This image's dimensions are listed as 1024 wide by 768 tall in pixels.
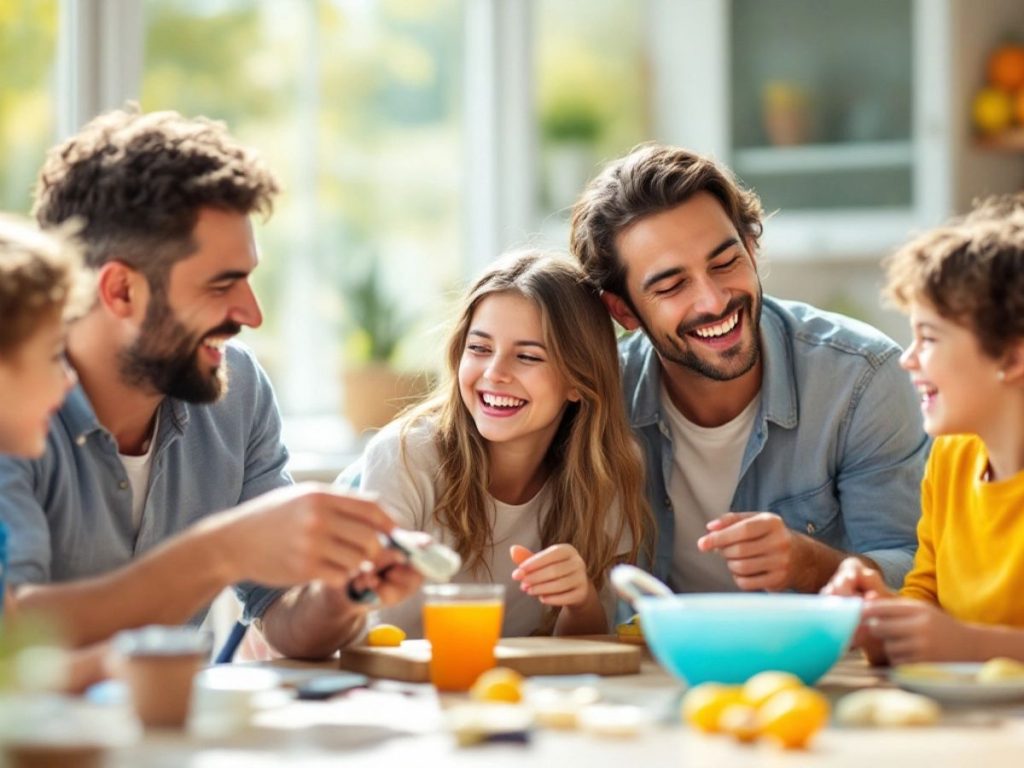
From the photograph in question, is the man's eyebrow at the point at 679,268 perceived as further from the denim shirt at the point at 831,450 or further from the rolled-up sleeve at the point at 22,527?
the rolled-up sleeve at the point at 22,527

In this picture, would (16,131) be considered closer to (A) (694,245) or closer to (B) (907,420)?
(A) (694,245)

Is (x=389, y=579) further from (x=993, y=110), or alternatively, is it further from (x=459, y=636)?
(x=993, y=110)

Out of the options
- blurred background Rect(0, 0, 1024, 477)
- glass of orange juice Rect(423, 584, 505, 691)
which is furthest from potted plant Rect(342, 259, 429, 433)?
glass of orange juice Rect(423, 584, 505, 691)

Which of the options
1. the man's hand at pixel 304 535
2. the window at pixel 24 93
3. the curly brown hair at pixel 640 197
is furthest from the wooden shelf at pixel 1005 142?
the man's hand at pixel 304 535

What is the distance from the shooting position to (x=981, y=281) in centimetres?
196

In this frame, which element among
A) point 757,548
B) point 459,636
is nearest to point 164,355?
point 459,636

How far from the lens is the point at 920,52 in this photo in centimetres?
431

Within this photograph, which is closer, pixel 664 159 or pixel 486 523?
pixel 486 523

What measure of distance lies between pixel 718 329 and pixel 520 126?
7.58 ft

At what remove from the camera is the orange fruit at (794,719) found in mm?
1362

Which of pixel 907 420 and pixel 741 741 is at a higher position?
pixel 907 420

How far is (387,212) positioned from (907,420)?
243 centimetres

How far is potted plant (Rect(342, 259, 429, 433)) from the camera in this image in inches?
171

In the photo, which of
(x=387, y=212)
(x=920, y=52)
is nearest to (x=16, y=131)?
(x=387, y=212)
